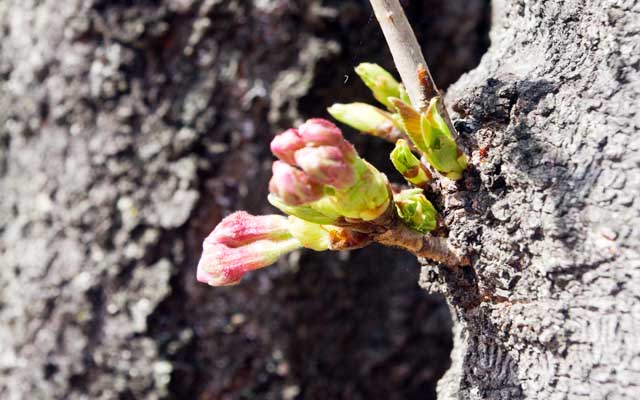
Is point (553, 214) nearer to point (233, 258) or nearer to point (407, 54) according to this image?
point (407, 54)

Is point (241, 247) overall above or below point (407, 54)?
below

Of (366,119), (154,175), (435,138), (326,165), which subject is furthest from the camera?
(154,175)

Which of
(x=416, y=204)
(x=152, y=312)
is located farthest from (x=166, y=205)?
(x=416, y=204)

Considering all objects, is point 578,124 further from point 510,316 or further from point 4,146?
point 4,146

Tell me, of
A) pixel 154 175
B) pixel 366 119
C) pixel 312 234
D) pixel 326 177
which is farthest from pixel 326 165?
pixel 154 175

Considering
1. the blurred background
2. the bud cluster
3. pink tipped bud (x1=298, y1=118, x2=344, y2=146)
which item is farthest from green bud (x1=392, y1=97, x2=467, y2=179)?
the blurred background

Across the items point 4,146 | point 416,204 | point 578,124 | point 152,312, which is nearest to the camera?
point 578,124
